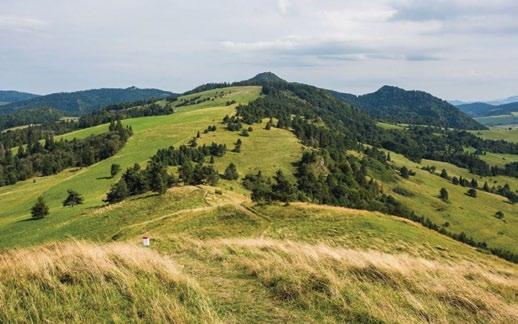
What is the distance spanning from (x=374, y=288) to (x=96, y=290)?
7407 millimetres

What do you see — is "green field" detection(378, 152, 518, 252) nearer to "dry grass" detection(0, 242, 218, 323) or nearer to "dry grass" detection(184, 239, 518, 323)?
"dry grass" detection(184, 239, 518, 323)

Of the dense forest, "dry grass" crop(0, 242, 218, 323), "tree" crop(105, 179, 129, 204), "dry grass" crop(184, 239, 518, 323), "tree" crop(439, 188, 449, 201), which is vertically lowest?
"tree" crop(439, 188, 449, 201)

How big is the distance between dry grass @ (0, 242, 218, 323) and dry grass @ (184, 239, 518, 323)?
2.70 m

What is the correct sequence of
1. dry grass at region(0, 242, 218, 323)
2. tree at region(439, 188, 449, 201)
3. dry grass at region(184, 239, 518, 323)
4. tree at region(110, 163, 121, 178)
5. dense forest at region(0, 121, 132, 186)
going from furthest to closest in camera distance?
tree at region(439, 188, 449, 201) < dense forest at region(0, 121, 132, 186) < tree at region(110, 163, 121, 178) < dry grass at region(184, 239, 518, 323) < dry grass at region(0, 242, 218, 323)

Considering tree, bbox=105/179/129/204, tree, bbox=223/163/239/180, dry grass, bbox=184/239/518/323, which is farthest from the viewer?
tree, bbox=223/163/239/180

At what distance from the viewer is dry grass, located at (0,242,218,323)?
9.38m

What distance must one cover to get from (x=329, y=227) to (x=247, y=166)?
344 ft

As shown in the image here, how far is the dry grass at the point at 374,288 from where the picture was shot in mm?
10312

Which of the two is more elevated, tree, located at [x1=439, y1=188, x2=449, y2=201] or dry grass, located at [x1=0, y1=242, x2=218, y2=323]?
dry grass, located at [x1=0, y1=242, x2=218, y2=323]

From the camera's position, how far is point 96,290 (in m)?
10.8

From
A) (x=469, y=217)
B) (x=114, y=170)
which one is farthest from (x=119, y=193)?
(x=469, y=217)

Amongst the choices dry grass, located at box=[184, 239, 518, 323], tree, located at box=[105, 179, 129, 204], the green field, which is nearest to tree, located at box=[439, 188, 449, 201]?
the green field

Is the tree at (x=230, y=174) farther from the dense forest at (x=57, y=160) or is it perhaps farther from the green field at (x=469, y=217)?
the green field at (x=469, y=217)

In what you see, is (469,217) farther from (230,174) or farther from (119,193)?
(119,193)
